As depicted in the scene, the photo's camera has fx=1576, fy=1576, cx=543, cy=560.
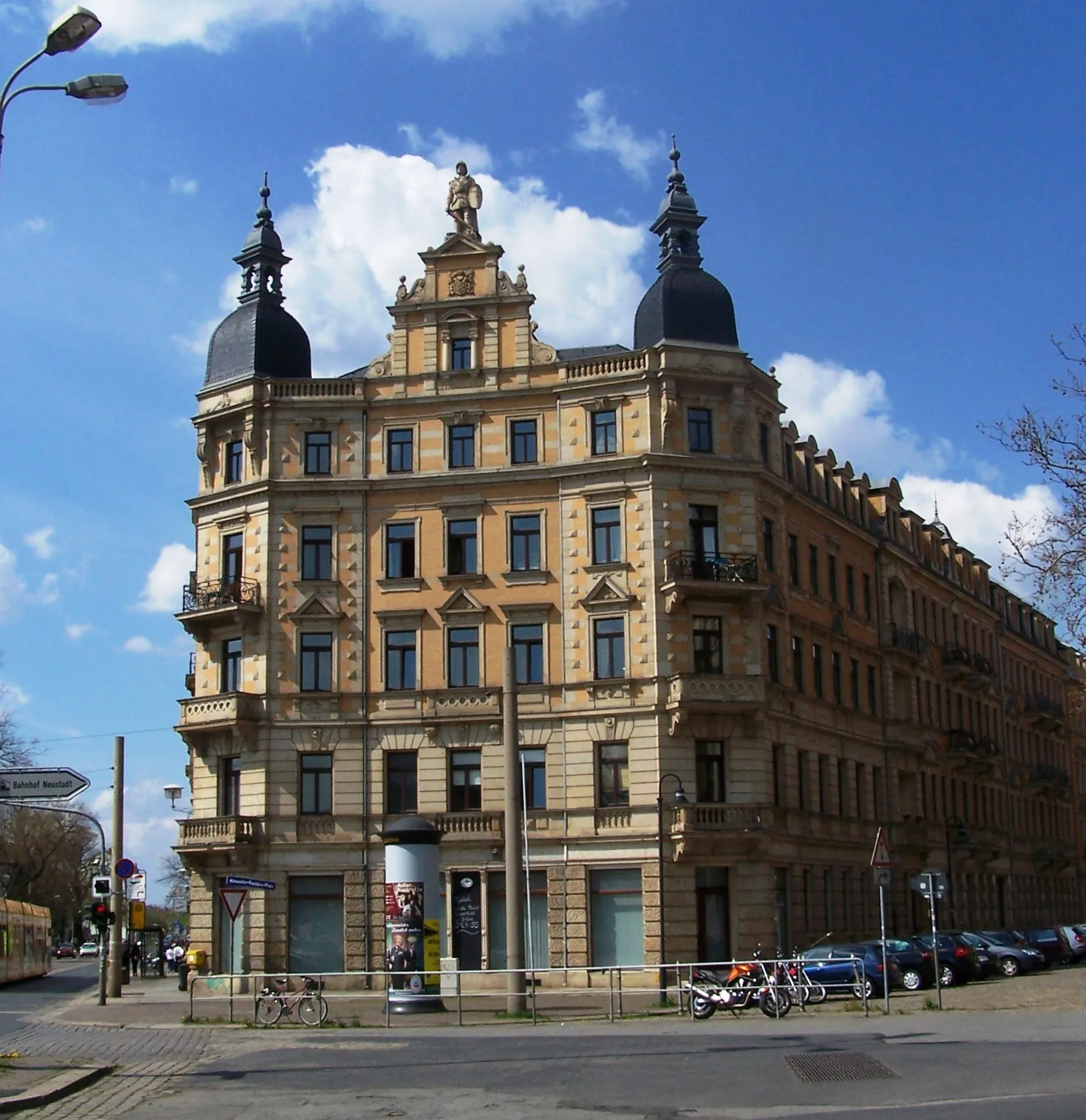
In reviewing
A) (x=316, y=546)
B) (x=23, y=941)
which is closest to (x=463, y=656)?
(x=316, y=546)

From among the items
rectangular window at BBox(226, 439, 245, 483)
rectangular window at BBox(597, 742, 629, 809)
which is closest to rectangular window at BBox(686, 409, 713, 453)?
rectangular window at BBox(597, 742, 629, 809)

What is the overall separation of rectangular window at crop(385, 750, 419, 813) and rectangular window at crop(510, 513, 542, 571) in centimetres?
642

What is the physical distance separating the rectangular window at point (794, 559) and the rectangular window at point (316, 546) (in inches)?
574

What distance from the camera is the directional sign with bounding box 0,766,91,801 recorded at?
816 inches

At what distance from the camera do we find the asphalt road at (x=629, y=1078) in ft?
57.3

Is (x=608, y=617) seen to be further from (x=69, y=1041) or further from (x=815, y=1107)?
(x=815, y=1107)

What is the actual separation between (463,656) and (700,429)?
9755 mm

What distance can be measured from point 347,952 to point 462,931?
3430 millimetres

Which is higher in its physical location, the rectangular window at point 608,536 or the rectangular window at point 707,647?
the rectangular window at point 608,536

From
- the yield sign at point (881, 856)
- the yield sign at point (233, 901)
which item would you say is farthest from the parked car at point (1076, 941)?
the yield sign at point (233, 901)

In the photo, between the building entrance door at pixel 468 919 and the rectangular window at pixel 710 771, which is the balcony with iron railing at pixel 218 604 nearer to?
the building entrance door at pixel 468 919

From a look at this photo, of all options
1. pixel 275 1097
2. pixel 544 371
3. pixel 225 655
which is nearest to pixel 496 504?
pixel 544 371

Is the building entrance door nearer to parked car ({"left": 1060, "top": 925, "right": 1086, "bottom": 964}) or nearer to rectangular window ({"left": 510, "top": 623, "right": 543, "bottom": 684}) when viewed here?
rectangular window ({"left": 510, "top": 623, "right": 543, "bottom": 684})

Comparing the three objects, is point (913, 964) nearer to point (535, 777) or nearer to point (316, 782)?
point (535, 777)
